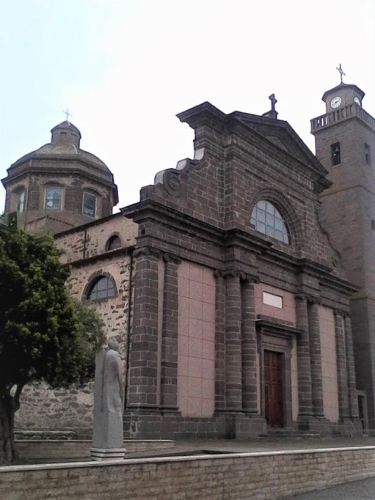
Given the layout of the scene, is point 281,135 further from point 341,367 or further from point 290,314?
point 341,367

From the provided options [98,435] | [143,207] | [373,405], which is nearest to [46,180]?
[143,207]

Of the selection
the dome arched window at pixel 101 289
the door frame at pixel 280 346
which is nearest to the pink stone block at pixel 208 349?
the door frame at pixel 280 346

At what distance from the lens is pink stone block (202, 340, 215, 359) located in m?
19.7

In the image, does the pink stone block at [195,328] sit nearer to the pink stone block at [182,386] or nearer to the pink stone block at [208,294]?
the pink stone block at [208,294]

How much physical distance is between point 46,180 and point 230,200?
40.1ft

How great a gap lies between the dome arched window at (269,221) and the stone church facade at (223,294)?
0.27 ft

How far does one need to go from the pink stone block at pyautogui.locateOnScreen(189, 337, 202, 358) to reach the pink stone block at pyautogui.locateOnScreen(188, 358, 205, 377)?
14 centimetres

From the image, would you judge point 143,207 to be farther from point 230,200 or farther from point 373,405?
point 373,405

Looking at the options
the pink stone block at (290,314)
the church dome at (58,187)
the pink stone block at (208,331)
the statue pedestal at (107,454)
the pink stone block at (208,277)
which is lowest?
the statue pedestal at (107,454)

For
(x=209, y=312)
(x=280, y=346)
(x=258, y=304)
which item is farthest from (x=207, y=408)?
(x=280, y=346)

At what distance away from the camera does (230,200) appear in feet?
71.8

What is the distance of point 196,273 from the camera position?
2011 cm

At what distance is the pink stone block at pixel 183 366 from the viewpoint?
61.2ft

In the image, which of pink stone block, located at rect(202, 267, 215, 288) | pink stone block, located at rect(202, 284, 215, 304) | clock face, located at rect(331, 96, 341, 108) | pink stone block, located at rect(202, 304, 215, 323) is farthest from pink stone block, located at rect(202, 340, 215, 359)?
clock face, located at rect(331, 96, 341, 108)
